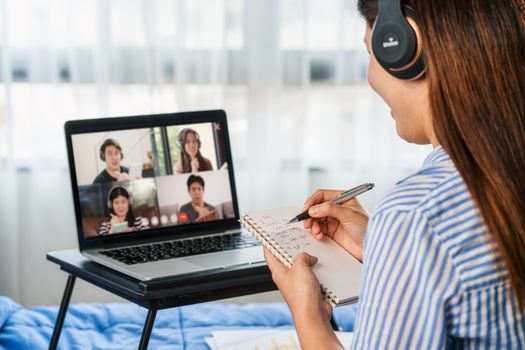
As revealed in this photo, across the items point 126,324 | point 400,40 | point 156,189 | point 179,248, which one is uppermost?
point 400,40

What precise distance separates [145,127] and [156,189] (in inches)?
5.1

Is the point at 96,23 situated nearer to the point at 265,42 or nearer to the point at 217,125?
the point at 265,42

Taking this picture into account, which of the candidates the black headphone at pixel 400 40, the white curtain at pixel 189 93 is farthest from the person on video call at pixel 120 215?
the white curtain at pixel 189 93

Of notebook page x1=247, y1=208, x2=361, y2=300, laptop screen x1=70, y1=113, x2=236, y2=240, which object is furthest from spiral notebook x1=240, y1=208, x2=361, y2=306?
laptop screen x1=70, y1=113, x2=236, y2=240

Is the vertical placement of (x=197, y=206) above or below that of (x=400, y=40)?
below

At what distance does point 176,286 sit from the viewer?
1267 mm

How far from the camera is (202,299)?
4.20 feet

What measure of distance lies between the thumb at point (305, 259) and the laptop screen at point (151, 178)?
543mm

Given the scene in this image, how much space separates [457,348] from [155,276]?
614 mm

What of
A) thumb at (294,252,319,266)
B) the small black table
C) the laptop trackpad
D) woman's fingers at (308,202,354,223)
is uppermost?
woman's fingers at (308,202,354,223)

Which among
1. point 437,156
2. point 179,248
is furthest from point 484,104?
point 179,248

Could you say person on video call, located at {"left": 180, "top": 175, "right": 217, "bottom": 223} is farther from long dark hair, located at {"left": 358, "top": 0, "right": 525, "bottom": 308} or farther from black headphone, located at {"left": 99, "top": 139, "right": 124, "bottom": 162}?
long dark hair, located at {"left": 358, "top": 0, "right": 525, "bottom": 308}

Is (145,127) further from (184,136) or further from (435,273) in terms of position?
(435,273)

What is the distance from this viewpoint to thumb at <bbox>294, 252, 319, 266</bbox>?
1.05 m
